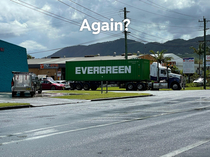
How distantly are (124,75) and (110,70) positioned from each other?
Result: 6.86 ft

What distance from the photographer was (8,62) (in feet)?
109

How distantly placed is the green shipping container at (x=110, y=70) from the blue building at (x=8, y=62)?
9922 millimetres

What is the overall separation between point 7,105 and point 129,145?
1134 centimetres

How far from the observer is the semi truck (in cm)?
4119

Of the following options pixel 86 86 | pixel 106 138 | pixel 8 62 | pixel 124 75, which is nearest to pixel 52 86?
pixel 86 86

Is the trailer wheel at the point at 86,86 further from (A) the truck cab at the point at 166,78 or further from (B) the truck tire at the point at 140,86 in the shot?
(A) the truck cab at the point at 166,78

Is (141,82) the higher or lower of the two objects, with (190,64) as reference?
lower

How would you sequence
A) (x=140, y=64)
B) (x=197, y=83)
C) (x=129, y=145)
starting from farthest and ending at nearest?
(x=197, y=83) → (x=140, y=64) → (x=129, y=145)

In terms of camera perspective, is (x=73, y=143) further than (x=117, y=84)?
No

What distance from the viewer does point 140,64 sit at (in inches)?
1608

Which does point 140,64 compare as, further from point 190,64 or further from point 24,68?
point 190,64

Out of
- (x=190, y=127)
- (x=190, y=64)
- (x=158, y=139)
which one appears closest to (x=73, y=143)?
(x=158, y=139)

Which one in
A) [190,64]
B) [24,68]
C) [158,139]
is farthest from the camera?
[190,64]

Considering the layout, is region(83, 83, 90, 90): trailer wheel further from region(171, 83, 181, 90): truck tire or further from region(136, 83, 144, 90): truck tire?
region(171, 83, 181, 90): truck tire
